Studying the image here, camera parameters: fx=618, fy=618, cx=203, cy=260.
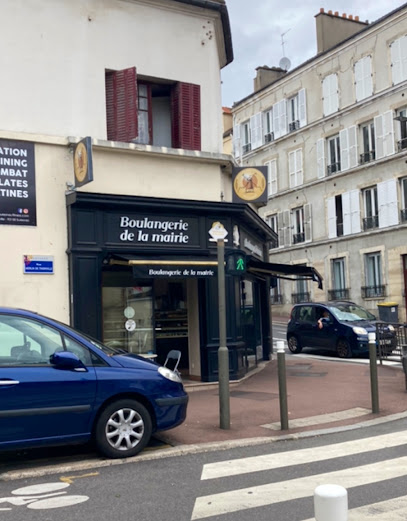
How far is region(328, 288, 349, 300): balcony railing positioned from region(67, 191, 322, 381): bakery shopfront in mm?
20274

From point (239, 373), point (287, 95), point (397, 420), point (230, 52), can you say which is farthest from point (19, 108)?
point (287, 95)

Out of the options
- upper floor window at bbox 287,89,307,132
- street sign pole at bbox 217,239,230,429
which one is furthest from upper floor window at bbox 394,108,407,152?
street sign pole at bbox 217,239,230,429

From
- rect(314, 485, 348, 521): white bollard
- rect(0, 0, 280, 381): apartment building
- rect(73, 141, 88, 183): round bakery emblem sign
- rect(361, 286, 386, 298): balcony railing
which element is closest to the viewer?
rect(314, 485, 348, 521): white bollard

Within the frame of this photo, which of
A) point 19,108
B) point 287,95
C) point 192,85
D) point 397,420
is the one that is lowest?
point 397,420

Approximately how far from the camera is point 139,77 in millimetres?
12070

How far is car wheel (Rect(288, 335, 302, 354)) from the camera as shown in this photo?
19.9 metres

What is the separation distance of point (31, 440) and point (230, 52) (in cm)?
1045

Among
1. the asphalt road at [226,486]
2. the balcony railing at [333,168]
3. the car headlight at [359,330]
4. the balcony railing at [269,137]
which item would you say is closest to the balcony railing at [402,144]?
the balcony railing at [333,168]

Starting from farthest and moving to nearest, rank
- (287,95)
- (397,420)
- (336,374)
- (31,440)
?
(287,95) < (336,374) < (397,420) < (31,440)

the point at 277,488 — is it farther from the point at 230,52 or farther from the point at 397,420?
the point at 230,52

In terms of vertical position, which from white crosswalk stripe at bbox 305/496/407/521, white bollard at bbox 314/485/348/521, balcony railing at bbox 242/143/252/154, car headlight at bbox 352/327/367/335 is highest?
balcony railing at bbox 242/143/252/154

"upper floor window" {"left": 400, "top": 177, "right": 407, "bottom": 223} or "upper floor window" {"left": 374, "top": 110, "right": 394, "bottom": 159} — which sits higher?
"upper floor window" {"left": 374, "top": 110, "right": 394, "bottom": 159}

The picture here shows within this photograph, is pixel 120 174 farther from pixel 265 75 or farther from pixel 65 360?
pixel 265 75

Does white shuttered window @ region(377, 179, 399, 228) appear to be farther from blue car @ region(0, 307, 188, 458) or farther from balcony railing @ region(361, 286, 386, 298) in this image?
blue car @ region(0, 307, 188, 458)
